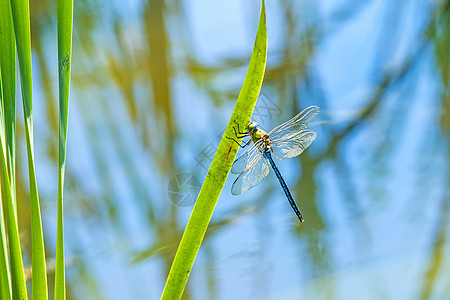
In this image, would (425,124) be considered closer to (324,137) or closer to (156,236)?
(324,137)

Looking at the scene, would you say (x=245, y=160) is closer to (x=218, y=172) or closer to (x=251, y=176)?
(x=251, y=176)


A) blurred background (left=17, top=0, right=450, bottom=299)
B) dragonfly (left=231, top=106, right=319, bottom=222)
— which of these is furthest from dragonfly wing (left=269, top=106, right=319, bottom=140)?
blurred background (left=17, top=0, right=450, bottom=299)

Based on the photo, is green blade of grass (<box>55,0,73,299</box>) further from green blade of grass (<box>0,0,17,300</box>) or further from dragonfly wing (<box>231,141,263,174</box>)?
dragonfly wing (<box>231,141,263,174</box>)

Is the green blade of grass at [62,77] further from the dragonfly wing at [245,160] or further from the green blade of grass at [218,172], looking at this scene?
the dragonfly wing at [245,160]

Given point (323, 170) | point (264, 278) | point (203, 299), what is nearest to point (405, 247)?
point (323, 170)

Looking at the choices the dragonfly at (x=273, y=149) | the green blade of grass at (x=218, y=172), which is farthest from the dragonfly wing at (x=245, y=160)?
the green blade of grass at (x=218, y=172)
